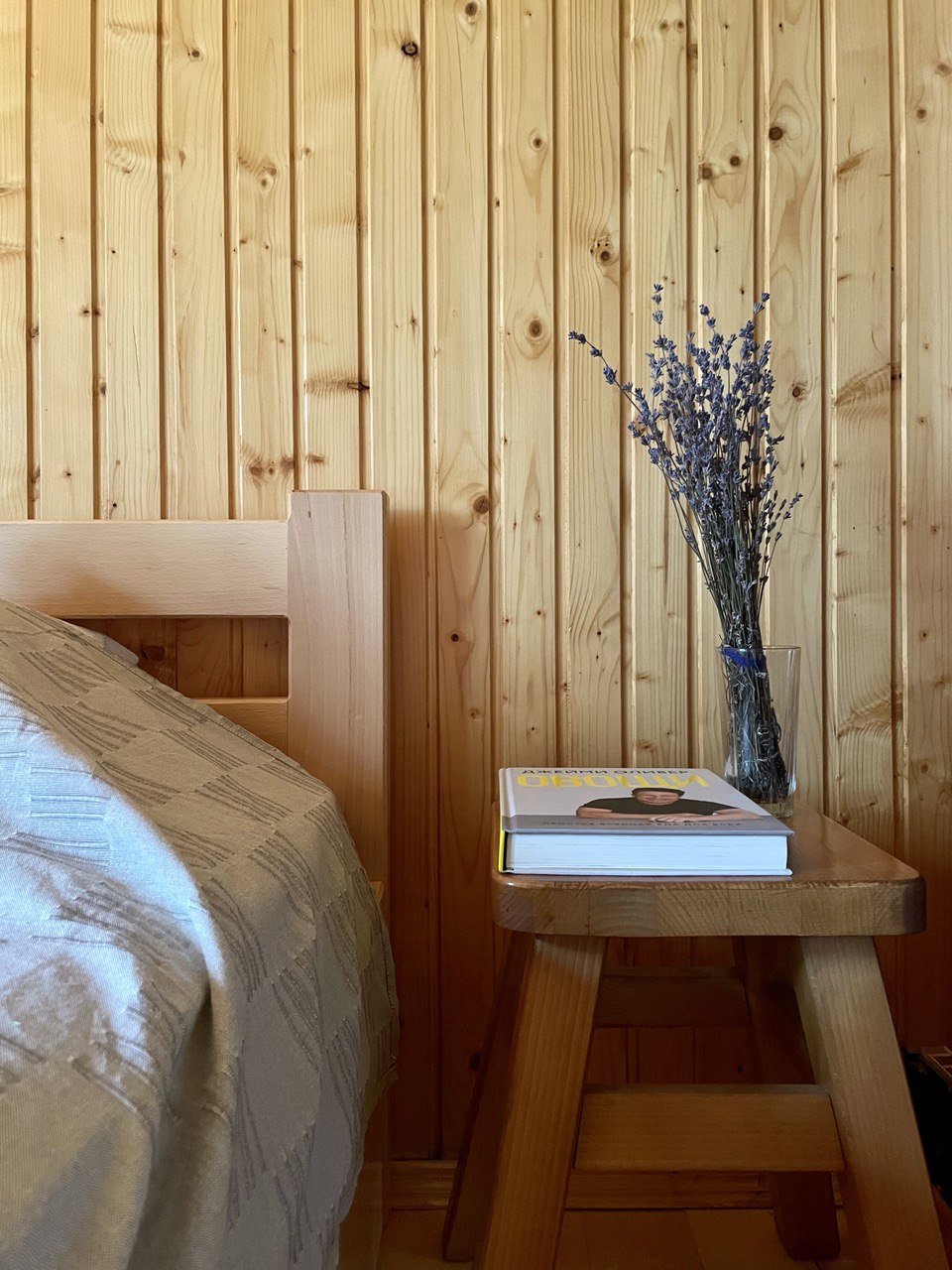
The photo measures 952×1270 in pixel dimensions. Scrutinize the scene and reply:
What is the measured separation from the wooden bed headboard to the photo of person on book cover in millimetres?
333

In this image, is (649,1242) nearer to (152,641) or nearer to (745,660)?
(745,660)

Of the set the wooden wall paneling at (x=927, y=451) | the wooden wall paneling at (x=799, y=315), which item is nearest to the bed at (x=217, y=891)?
the wooden wall paneling at (x=799, y=315)

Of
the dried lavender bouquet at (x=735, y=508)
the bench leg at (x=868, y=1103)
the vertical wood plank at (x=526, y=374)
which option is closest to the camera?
the bench leg at (x=868, y=1103)

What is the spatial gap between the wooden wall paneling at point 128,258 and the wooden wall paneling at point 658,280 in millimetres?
588

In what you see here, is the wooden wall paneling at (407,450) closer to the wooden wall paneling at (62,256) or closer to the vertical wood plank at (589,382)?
the vertical wood plank at (589,382)

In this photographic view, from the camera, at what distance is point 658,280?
3.95ft

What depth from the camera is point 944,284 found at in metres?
1.21

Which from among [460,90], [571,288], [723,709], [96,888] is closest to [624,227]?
[571,288]

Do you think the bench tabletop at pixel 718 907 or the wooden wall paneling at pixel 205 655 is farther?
the wooden wall paneling at pixel 205 655

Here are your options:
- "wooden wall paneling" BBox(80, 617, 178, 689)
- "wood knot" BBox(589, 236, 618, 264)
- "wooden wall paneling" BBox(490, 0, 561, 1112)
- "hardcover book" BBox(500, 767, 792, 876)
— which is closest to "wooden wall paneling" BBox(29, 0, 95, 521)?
"wooden wall paneling" BBox(80, 617, 178, 689)

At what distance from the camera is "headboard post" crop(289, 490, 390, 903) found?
1106 mm

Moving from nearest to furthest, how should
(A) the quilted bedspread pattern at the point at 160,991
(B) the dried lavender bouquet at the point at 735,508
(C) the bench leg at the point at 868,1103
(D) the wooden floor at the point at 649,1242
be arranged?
(A) the quilted bedspread pattern at the point at 160,991 → (C) the bench leg at the point at 868,1103 → (B) the dried lavender bouquet at the point at 735,508 → (D) the wooden floor at the point at 649,1242

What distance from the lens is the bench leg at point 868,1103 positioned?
0.73 meters

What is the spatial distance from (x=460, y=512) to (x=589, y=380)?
23cm
